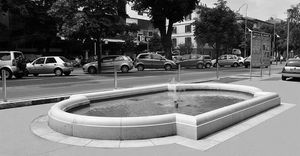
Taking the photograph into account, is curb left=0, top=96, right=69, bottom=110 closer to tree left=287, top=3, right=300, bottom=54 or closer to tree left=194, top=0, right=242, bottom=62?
tree left=194, top=0, right=242, bottom=62

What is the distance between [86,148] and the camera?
5316 millimetres

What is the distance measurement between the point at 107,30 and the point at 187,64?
13500mm

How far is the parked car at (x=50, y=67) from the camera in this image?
76.3ft

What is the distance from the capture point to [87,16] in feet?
77.5

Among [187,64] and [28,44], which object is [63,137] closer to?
[187,64]

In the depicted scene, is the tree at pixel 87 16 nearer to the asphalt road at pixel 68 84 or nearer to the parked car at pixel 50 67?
the parked car at pixel 50 67

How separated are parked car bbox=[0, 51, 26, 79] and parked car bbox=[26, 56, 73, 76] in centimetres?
255

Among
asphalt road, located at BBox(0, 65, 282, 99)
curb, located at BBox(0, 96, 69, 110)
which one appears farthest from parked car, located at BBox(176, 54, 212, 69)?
curb, located at BBox(0, 96, 69, 110)

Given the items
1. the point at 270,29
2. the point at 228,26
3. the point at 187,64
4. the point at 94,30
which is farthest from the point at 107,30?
the point at 270,29

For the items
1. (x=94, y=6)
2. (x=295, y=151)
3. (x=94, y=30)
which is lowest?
(x=295, y=151)

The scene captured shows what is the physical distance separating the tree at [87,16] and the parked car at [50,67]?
2316 millimetres

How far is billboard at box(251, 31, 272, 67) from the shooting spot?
19.0 m

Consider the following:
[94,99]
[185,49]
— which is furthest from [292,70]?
[185,49]

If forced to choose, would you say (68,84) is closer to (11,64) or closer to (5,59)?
(11,64)
